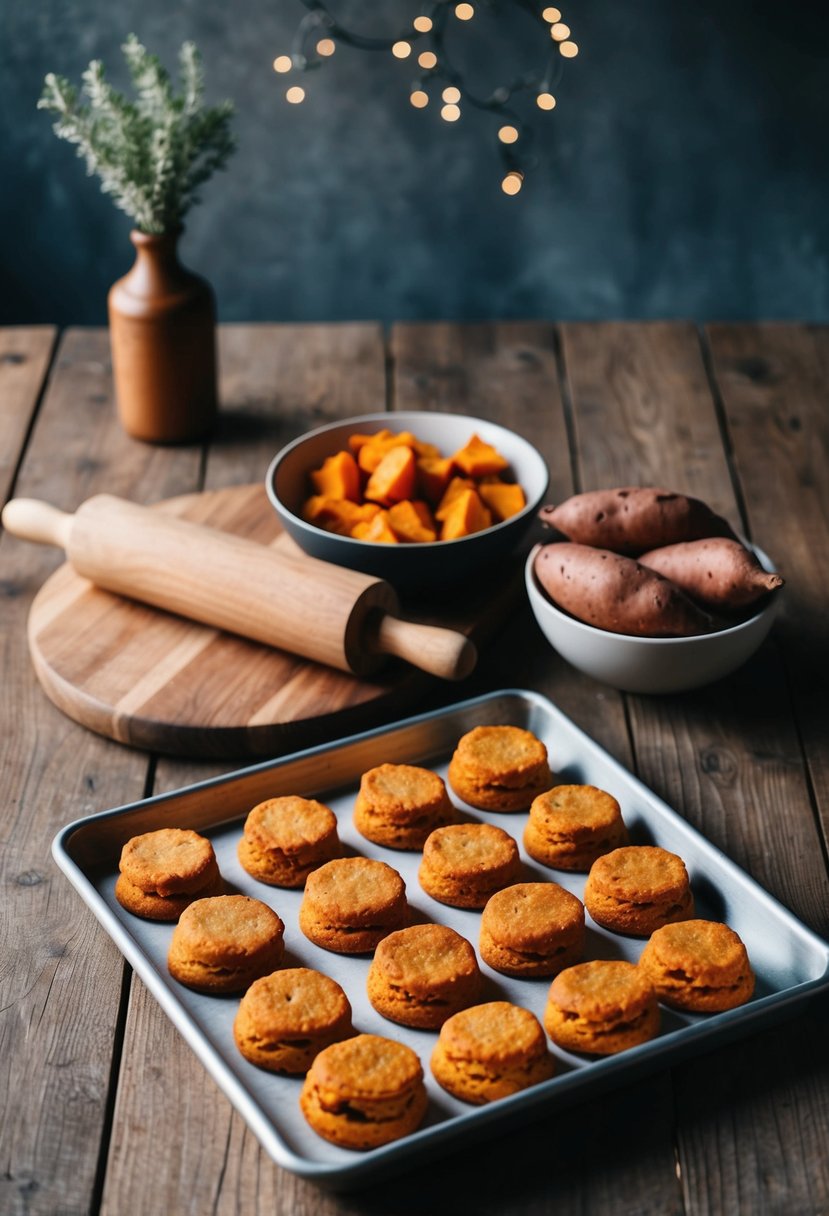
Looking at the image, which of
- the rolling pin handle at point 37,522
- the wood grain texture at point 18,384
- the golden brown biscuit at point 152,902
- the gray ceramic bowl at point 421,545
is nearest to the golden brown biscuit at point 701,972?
the golden brown biscuit at point 152,902

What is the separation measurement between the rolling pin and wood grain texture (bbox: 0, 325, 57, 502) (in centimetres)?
44

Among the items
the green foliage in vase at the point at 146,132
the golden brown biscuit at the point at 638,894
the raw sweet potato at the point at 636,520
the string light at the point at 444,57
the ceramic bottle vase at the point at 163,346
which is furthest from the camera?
the string light at the point at 444,57

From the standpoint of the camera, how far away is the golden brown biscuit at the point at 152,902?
1417 mm

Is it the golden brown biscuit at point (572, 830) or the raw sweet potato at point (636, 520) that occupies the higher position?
the raw sweet potato at point (636, 520)

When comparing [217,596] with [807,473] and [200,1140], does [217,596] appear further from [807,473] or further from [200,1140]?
[807,473]

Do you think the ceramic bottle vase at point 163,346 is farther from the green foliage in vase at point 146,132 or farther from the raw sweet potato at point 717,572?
the raw sweet potato at point 717,572

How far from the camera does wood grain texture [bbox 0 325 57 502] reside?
245 cm

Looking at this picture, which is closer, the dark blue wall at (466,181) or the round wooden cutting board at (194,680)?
the round wooden cutting board at (194,680)

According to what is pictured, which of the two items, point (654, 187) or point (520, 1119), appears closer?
point (520, 1119)

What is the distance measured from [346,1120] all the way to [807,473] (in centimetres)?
159

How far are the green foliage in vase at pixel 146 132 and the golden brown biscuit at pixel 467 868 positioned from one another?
1272 mm

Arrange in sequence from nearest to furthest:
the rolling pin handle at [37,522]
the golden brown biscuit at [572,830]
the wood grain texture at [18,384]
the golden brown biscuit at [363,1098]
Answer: the golden brown biscuit at [363,1098], the golden brown biscuit at [572,830], the rolling pin handle at [37,522], the wood grain texture at [18,384]

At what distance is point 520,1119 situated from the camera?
3.91 ft

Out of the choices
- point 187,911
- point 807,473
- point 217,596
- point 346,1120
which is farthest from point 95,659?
point 807,473
